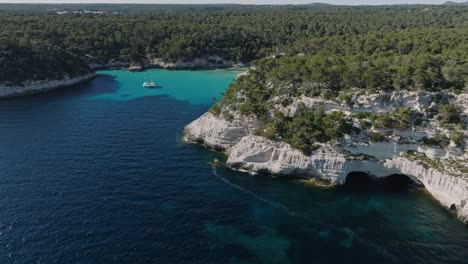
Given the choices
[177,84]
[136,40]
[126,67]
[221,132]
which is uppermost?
[136,40]

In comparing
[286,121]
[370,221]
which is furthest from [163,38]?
[370,221]

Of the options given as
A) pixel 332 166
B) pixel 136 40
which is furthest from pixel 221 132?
pixel 136 40

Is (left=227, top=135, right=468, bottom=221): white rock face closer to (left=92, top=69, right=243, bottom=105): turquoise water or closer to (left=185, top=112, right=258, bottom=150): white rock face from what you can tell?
(left=185, top=112, right=258, bottom=150): white rock face

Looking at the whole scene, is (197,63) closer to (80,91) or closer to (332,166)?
(80,91)

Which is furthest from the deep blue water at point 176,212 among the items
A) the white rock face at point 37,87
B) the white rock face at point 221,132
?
the white rock face at point 37,87

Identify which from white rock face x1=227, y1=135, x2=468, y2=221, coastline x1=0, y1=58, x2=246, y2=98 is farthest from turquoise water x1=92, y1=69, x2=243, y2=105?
white rock face x1=227, y1=135, x2=468, y2=221

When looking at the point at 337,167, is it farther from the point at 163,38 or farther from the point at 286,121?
the point at 163,38

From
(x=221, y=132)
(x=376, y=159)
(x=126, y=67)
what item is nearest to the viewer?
(x=376, y=159)
